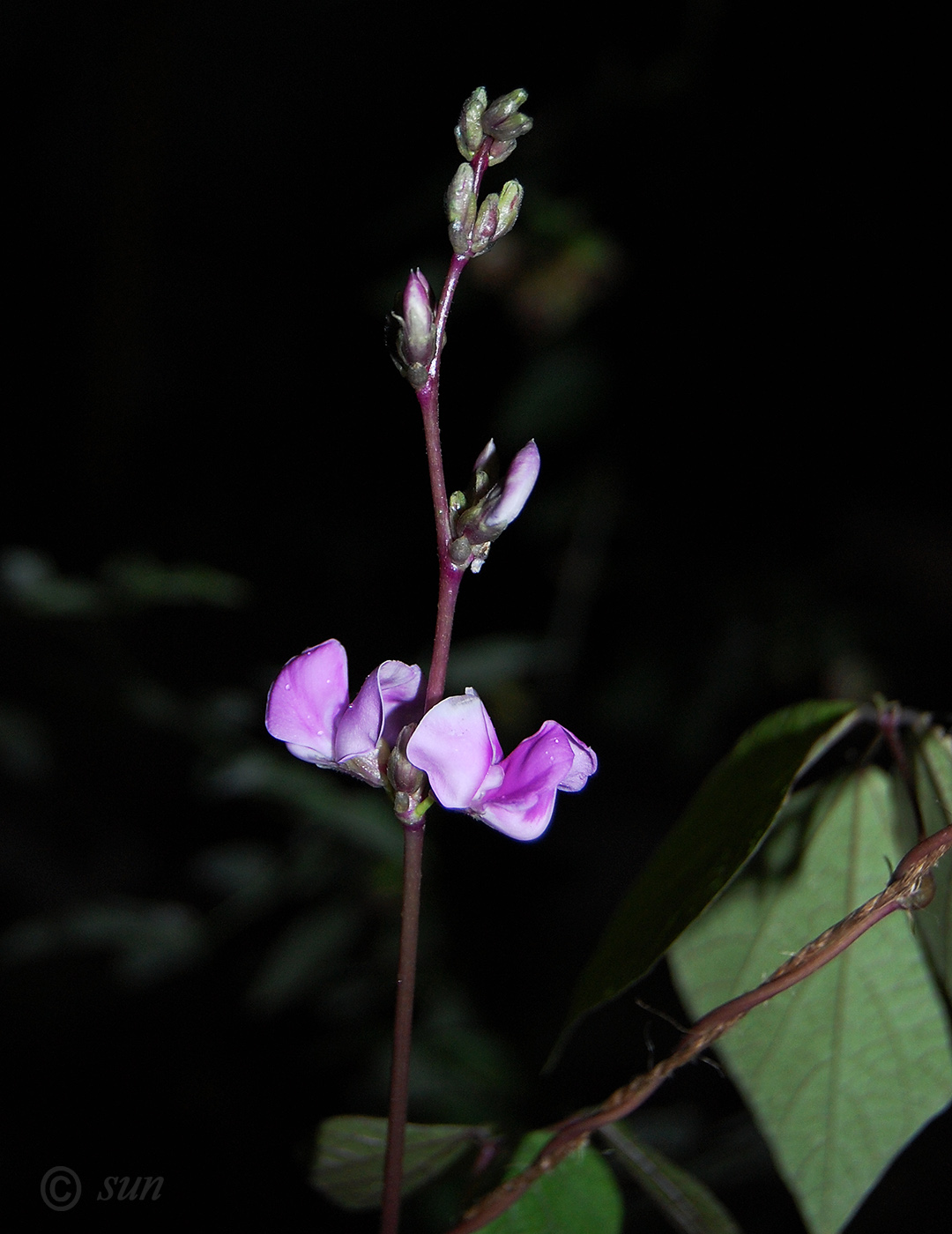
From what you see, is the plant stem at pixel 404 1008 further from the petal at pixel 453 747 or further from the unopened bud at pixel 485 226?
the unopened bud at pixel 485 226

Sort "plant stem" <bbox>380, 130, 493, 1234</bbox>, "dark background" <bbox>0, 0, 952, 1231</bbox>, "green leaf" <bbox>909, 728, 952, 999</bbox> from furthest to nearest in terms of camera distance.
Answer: "dark background" <bbox>0, 0, 952, 1231</bbox> → "green leaf" <bbox>909, 728, 952, 999</bbox> → "plant stem" <bbox>380, 130, 493, 1234</bbox>

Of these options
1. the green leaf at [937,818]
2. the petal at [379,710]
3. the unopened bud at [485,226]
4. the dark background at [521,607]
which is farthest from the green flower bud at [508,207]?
the dark background at [521,607]

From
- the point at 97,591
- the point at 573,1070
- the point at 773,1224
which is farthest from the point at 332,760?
the point at 573,1070

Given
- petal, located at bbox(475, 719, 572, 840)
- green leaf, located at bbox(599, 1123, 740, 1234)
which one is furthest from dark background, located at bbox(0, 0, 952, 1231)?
petal, located at bbox(475, 719, 572, 840)

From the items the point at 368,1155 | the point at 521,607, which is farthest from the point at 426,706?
the point at 521,607

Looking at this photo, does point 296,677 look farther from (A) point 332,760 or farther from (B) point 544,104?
(B) point 544,104

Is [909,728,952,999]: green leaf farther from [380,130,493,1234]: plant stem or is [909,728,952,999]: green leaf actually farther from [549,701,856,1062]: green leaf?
[380,130,493,1234]: plant stem
